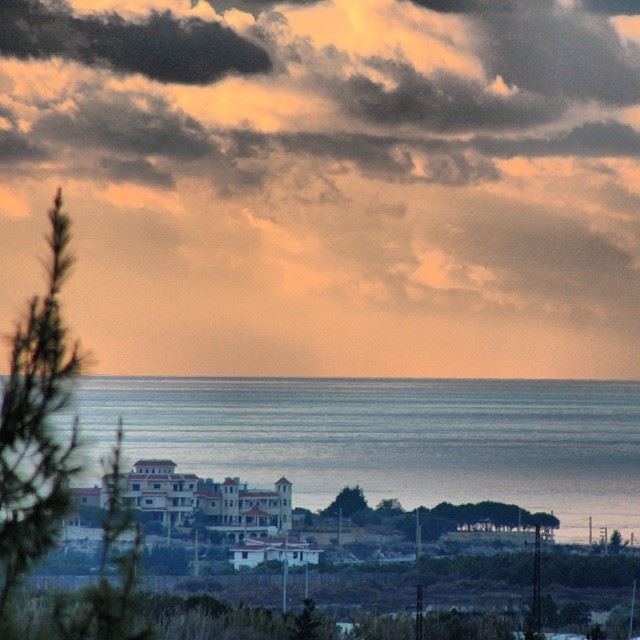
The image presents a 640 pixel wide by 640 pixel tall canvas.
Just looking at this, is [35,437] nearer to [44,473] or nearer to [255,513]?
[44,473]

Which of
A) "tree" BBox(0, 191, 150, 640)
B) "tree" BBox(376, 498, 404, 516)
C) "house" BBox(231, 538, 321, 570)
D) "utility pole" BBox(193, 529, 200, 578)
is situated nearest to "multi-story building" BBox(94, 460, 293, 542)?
"tree" BBox(376, 498, 404, 516)

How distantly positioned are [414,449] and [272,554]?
70.1 m

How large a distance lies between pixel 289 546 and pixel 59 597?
3407cm

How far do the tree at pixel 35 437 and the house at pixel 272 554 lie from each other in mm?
31657

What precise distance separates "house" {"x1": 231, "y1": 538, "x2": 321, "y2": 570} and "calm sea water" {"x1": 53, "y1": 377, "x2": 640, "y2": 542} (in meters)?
4.93

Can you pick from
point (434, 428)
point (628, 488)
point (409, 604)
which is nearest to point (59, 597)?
point (409, 604)

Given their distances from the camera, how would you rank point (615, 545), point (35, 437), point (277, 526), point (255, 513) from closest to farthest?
point (35, 437) → point (615, 545) → point (255, 513) → point (277, 526)

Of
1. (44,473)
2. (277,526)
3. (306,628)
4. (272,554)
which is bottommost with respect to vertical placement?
(306,628)

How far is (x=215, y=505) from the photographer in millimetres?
49906

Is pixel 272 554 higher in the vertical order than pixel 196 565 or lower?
higher

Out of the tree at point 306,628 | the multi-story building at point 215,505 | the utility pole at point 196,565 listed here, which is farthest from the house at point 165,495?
the tree at point 306,628

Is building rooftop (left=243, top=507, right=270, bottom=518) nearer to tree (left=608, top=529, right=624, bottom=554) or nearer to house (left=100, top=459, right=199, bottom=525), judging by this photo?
house (left=100, top=459, right=199, bottom=525)

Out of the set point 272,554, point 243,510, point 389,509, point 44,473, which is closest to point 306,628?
point 44,473

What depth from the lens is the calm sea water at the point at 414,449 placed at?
71000 millimetres
